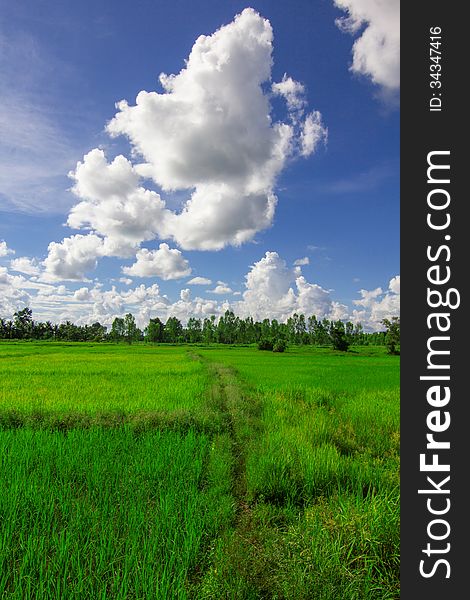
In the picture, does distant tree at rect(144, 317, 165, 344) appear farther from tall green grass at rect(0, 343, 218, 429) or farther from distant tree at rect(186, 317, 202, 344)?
tall green grass at rect(0, 343, 218, 429)

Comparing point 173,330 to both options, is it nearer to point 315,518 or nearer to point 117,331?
point 117,331

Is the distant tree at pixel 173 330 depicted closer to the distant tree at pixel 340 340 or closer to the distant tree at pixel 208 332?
the distant tree at pixel 208 332

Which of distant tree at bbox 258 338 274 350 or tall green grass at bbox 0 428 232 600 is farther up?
tall green grass at bbox 0 428 232 600

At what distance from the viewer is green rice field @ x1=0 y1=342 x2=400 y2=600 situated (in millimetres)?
2562

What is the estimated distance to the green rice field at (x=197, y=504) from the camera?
2.56m

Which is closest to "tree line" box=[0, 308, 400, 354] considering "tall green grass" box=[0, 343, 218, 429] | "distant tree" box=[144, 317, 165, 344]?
"distant tree" box=[144, 317, 165, 344]

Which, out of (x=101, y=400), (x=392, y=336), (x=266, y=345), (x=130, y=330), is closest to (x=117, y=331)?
(x=130, y=330)

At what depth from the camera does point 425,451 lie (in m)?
1.89

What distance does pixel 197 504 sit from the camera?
367cm

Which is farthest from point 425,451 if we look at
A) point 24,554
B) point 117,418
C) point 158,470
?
point 117,418

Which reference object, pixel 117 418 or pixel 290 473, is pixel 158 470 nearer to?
pixel 290 473

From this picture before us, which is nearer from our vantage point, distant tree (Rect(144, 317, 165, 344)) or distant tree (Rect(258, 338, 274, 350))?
distant tree (Rect(258, 338, 274, 350))

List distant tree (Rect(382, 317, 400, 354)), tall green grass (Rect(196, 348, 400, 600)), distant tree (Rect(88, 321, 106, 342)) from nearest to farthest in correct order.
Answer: tall green grass (Rect(196, 348, 400, 600))
distant tree (Rect(382, 317, 400, 354))
distant tree (Rect(88, 321, 106, 342))

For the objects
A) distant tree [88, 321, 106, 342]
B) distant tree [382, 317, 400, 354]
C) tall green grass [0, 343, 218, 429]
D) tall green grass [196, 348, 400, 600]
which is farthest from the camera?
distant tree [88, 321, 106, 342]
